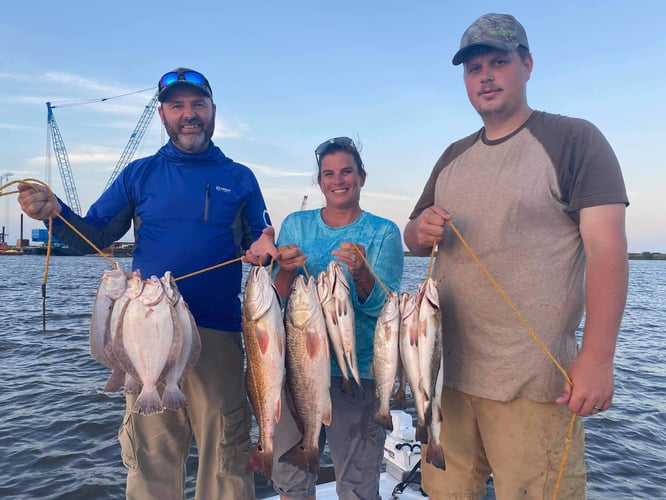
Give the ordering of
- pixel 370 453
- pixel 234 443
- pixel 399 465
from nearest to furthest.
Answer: pixel 370 453 → pixel 234 443 → pixel 399 465

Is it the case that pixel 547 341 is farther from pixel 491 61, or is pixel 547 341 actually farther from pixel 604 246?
pixel 491 61

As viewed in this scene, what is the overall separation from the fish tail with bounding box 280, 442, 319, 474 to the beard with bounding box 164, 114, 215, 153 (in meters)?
2.81

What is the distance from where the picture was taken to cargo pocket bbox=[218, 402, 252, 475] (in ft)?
13.3

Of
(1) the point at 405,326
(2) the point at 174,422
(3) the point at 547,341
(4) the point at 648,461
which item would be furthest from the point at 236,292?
(4) the point at 648,461

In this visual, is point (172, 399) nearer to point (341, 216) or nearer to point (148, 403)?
point (148, 403)

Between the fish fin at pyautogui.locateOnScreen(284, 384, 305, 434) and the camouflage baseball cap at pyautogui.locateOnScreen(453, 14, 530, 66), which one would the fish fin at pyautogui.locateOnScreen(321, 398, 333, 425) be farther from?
the camouflage baseball cap at pyautogui.locateOnScreen(453, 14, 530, 66)

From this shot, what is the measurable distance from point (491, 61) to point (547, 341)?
200 centimetres

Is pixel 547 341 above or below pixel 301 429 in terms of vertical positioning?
above

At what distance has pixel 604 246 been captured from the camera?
2.71 meters

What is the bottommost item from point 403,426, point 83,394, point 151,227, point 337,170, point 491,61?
point 83,394

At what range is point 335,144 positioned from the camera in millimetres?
3980

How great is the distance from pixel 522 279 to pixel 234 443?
2876 millimetres

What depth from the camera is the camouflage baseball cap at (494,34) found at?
3.13 m

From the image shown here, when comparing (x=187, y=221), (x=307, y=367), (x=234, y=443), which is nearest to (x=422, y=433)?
(x=307, y=367)
